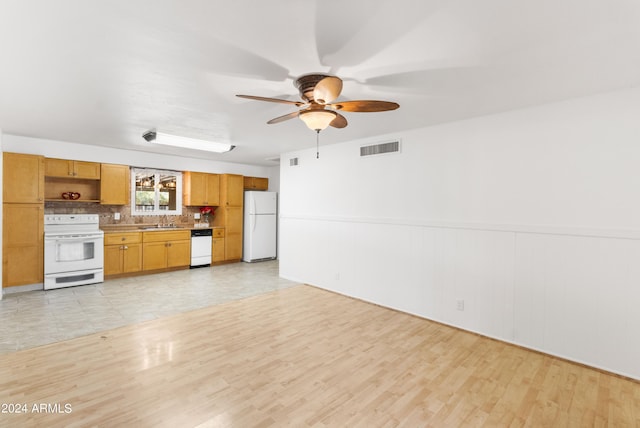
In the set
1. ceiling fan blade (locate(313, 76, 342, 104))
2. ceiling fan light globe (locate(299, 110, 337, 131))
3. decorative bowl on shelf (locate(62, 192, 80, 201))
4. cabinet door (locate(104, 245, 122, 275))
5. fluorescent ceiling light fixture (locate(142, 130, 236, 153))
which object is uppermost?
fluorescent ceiling light fixture (locate(142, 130, 236, 153))

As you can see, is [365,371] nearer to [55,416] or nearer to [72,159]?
[55,416]

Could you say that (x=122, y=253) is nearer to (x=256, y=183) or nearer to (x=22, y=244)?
(x=22, y=244)

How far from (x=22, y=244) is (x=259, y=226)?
4.30 m

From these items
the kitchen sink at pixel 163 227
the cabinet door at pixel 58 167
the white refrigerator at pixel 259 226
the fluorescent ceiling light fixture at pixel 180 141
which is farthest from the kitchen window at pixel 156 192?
the fluorescent ceiling light fixture at pixel 180 141

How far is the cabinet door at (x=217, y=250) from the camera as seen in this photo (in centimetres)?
722

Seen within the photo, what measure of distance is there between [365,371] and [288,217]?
12.5ft

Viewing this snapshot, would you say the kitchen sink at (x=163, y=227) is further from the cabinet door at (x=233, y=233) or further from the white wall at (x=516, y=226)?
the white wall at (x=516, y=226)

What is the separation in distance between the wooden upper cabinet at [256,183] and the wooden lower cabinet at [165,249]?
6.70 ft

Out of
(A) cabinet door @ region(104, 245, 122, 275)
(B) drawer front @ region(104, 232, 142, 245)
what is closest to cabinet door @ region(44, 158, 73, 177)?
(B) drawer front @ region(104, 232, 142, 245)

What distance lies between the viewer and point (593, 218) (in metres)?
2.86

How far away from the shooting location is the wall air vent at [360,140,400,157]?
4.35 m

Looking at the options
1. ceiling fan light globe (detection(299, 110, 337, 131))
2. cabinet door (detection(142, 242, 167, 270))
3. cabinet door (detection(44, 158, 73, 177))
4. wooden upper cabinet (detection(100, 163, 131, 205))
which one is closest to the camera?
ceiling fan light globe (detection(299, 110, 337, 131))

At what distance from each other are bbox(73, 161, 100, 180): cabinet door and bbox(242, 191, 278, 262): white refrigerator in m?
3.09

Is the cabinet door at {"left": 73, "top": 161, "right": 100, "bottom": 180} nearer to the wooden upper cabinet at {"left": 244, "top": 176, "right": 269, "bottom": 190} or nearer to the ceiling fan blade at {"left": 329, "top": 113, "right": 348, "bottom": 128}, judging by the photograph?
the wooden upper cabinet at {"left": 244, "top": 176, "right": 269, "bottom": 190}
